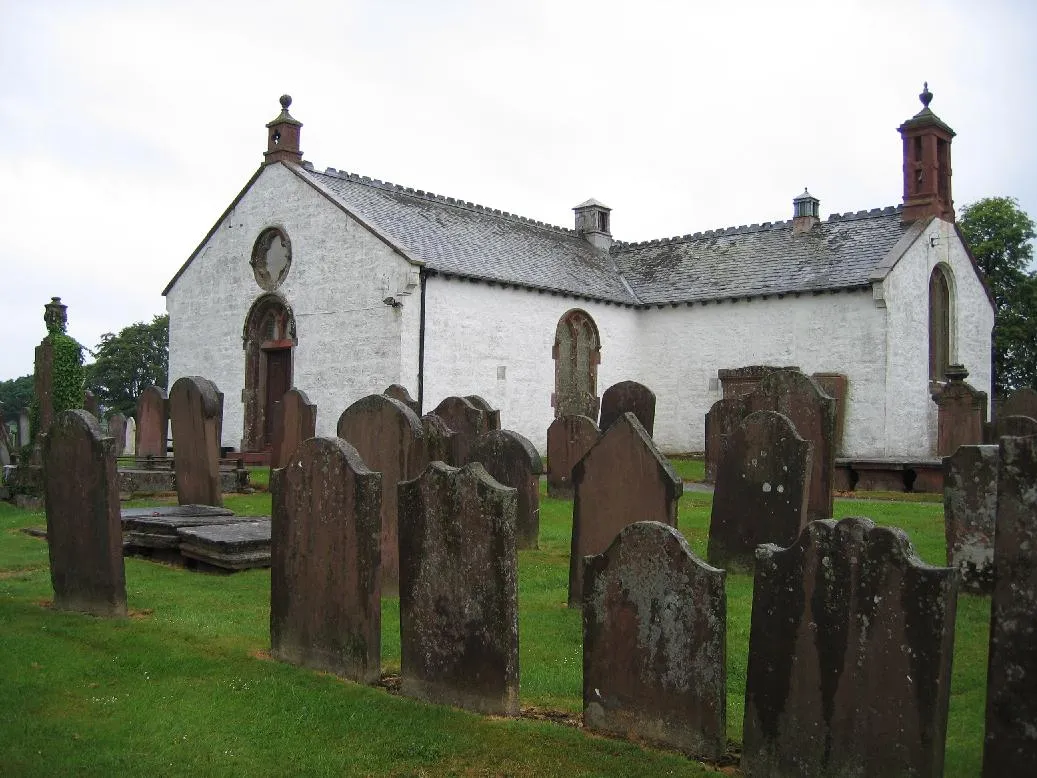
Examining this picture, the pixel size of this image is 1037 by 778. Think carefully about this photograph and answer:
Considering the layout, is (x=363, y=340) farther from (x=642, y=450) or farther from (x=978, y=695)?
(x=978, y=695)

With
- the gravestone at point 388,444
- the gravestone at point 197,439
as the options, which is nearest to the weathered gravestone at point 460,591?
the gravestone at point 388,444

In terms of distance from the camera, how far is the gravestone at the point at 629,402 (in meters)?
16.1

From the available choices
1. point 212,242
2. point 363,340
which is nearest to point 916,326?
point 363,340

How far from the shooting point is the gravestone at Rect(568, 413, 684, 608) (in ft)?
25.8

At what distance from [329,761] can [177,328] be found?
26544 millimetres

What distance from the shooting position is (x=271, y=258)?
89.4ft

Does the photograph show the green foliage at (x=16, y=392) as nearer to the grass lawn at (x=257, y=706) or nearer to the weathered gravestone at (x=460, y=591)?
the grass lawn at (x=257, y=706)

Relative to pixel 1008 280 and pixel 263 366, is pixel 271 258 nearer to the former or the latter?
pixel 263 366

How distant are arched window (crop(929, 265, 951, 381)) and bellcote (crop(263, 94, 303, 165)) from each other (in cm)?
1765

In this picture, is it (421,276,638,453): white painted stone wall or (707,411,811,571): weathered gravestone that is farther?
(421,276,638,453): white painted stone wall

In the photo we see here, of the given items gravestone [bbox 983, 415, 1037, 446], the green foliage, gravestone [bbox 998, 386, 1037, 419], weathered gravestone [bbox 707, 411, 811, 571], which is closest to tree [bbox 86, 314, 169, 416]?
the green foliage

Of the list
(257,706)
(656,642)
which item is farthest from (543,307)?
(656,642)

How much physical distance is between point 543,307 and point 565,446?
39.4 feet

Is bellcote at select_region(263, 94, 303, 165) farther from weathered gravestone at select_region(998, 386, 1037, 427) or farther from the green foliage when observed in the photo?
the green foliage
